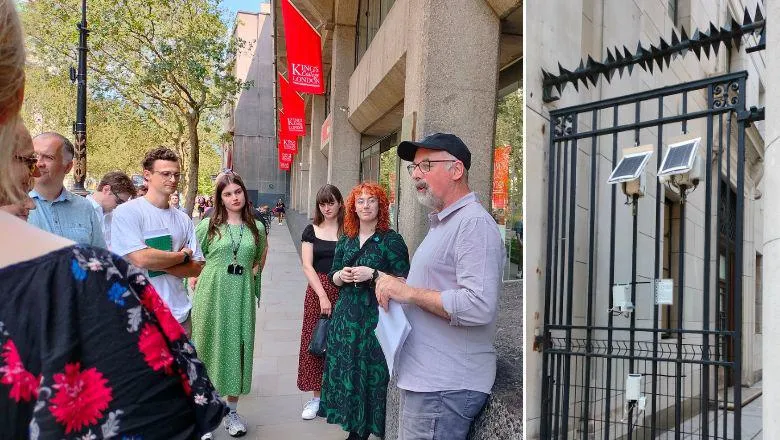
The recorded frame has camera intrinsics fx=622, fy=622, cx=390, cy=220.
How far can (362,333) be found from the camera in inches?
180

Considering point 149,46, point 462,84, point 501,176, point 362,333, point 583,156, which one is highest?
point 149,46

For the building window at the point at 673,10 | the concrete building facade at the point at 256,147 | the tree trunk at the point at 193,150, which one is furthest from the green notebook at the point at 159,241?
the concrete building facade at the point at 256,147

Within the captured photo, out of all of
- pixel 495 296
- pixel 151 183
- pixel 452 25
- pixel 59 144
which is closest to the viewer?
pixel 495 296

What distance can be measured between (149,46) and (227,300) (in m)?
21.7

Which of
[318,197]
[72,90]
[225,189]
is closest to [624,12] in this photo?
[318,197]

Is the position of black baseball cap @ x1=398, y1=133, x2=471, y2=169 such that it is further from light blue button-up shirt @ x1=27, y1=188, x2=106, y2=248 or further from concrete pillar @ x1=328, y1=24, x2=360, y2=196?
concrete pillar @ x1=328, y1=24, x2=360, y2=196

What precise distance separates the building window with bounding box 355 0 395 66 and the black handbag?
6.13 meters

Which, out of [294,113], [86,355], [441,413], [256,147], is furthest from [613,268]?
[256,147]

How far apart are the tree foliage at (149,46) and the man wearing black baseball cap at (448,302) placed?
22.3 meters

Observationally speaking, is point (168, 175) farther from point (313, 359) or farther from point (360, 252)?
point (313, 359)

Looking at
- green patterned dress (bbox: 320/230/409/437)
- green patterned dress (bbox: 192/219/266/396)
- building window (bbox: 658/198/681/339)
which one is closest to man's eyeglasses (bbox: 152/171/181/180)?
green patterned dress (bbox: 192/219/266/396)

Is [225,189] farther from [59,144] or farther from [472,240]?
[472,240]

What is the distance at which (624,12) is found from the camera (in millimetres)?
6180

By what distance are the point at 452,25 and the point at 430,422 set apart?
3.31m
